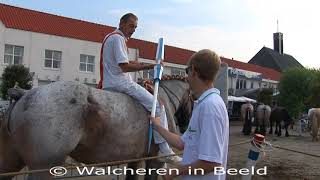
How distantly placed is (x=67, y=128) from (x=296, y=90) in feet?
141

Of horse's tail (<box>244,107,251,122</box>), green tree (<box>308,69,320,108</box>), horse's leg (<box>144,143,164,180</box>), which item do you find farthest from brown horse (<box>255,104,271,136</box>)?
horse's leg (<box>144,143,164,180</box>)

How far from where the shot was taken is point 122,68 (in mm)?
5699

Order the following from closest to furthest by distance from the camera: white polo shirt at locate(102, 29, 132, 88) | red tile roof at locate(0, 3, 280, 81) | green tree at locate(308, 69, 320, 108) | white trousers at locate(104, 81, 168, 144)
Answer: white trousers at locate(104, 81, 168, 144), white polo shirt at locate(102, 29, 132, 88), red tile roof at locate(0, 3, 280, 81), green tree at locate(308, 69, 320, 108)

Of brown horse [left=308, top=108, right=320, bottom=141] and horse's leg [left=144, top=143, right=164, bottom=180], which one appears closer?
horse's leg [left=144, top=143, right=164, bottom=180]

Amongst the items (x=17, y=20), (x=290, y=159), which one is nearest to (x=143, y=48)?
(x=17, y=20)

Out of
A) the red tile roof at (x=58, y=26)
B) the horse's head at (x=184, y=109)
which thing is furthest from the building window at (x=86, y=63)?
the horse's head at (x=184, y=109)

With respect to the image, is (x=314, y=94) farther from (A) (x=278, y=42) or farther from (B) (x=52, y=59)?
(A) (x=278, y=42)

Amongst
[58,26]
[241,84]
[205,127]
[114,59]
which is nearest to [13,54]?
[58,26]

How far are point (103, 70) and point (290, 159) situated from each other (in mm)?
9584

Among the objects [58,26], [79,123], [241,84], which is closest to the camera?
[79,123]

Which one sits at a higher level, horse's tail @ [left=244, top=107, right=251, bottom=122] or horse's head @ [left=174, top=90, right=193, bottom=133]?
horse's head @ [left=174, top=90, right=193, bottom=133]

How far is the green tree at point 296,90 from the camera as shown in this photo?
43812 mm

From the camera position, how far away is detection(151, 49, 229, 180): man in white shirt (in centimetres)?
293

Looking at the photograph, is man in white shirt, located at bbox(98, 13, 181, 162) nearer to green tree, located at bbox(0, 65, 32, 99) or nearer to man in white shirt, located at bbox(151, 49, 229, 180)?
man in white shirt, located at bbox(151, 49, 229, 180)
